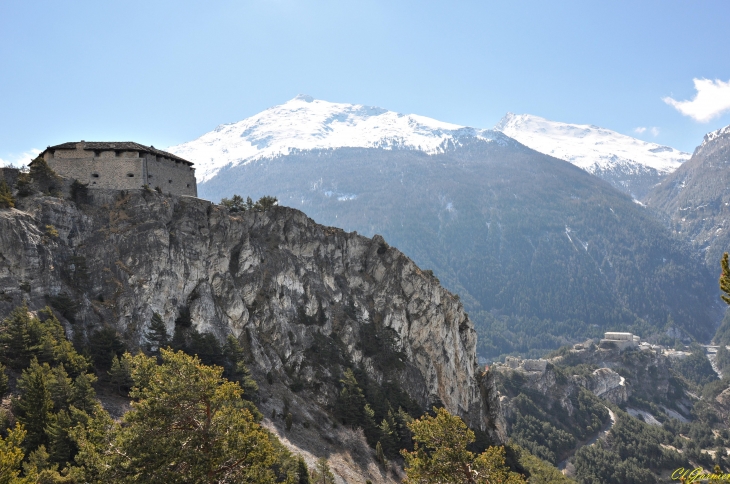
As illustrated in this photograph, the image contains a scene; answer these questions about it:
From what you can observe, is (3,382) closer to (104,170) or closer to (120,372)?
(120,372)

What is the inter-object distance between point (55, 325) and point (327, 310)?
35.3 meters

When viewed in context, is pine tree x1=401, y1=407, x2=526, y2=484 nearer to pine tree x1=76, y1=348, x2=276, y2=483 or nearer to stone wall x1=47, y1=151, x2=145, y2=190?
pine tree x1=76, y1=348, x2=276, y2=483

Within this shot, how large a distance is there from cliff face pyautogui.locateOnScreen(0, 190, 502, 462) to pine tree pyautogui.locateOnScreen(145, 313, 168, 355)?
97cm

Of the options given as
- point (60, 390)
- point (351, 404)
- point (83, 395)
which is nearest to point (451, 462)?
point (83, 395)

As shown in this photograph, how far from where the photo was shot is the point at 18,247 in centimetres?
4706

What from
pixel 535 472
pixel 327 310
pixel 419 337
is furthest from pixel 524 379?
pixel 327 310

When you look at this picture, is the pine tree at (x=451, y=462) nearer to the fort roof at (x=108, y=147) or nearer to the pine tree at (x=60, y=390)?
the pine tree at (x=60, y=390)

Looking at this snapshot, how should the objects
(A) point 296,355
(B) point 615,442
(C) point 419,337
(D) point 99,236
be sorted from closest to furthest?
(D) point 99,236 < (A) point 296,355 < (C) point 419,337 < (B) point 615,442

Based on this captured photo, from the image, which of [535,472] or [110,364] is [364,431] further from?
[535,472]

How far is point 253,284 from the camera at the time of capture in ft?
213

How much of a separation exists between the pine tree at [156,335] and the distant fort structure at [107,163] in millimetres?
18032

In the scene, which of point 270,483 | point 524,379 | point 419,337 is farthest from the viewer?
point 524,379

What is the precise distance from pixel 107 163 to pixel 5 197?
43.3 ft

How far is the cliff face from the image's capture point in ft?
167
